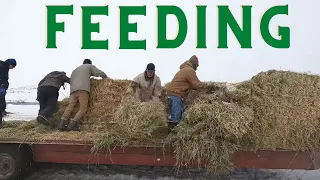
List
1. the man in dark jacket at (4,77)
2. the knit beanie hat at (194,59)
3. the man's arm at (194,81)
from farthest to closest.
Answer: the man in dark jacket at (4,77), the knit beanie hat at (194,59), the man's arm at (194,81)

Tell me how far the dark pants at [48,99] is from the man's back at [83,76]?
56cm

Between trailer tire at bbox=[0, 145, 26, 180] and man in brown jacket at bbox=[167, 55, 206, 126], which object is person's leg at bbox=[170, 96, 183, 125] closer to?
man in brown jacket at bbox=[167, 55, 206, 126]

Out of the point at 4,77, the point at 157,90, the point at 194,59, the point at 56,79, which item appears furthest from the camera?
the point at 4,77

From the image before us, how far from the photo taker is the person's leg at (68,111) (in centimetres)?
731

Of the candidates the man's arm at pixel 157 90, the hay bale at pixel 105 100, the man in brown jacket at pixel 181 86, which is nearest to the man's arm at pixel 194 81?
the man in brown jacket at pixel 181 86

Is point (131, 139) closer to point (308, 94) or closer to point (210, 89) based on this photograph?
point (210, 89)

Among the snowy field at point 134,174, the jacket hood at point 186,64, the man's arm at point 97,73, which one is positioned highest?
the jacket hood at point 186,64

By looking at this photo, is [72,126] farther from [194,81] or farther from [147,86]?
[194,81]

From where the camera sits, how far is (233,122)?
5.79m

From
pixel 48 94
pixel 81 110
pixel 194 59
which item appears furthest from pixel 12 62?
pixel 194 59

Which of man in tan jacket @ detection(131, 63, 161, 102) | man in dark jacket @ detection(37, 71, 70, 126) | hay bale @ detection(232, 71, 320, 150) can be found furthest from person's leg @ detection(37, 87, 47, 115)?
hay bale @ detection(232, 71, 320, 150)

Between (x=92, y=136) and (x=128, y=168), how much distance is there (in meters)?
1.61

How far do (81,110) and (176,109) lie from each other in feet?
6.84

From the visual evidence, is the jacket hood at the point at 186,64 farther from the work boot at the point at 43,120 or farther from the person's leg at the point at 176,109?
the work boot at the point at 43,120
